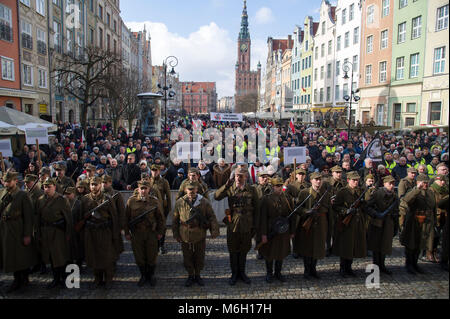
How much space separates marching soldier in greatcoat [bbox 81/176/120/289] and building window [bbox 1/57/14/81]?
779 inches

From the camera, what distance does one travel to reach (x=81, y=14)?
107ft

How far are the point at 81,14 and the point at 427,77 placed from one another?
31805 millimetres

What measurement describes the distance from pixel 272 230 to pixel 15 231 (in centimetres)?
428

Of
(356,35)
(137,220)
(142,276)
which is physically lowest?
(142,276)

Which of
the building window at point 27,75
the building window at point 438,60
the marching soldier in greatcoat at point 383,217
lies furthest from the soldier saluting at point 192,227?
the building window at point 27,75

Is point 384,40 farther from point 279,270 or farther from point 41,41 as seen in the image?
point 279,270

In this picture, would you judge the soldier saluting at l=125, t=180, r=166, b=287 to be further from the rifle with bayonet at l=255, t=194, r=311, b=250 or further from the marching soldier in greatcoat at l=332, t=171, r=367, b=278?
the marching soldier in greatcoat at l=332, t=171, r=367, b=278

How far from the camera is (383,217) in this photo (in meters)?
5.72

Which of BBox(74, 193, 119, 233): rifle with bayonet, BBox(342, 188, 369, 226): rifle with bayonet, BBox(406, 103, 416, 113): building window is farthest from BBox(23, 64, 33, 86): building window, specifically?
BBox(406, 103, 416, 113): building window

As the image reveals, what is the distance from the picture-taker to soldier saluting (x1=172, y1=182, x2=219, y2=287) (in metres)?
5.39

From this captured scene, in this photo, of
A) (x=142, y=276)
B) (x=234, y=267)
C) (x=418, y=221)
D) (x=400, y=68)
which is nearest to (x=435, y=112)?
(x=400, y=68)
